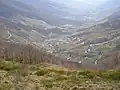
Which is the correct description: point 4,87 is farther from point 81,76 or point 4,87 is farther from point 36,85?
point 81,76

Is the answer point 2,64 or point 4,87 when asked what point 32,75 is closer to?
point 2,64

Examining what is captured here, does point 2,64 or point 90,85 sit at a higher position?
point 2,64

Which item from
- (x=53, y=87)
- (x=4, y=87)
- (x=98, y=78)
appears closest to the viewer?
(x=4, y=87)

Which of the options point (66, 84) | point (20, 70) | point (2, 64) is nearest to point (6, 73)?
point (20, 70)

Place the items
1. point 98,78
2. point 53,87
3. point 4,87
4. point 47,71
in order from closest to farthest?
1. point 4,87
2. point 53,87
3. point 98,78
4. point 47,71

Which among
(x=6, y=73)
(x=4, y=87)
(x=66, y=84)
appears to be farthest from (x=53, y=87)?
(x=6, y=73)

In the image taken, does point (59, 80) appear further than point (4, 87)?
Yes
